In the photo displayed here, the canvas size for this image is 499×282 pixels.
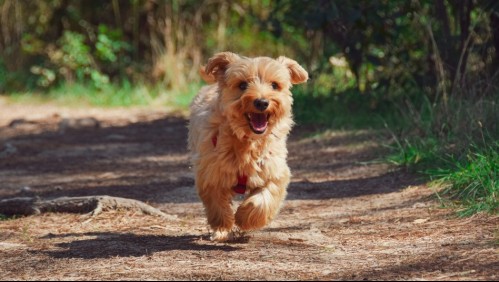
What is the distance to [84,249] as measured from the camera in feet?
17.8

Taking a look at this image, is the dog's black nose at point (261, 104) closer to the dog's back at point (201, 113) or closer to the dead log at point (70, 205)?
the dog's back at point (201, 113)

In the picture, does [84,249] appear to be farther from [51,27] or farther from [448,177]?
[51,27]

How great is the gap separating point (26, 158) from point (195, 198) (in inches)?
120

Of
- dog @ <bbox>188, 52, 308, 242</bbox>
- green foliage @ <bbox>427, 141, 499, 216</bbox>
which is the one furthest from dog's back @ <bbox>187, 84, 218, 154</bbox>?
green foliage @ <bbox>427, 141, 499, 216</bbox>

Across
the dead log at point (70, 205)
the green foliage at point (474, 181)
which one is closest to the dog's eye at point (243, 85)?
the dead log at point (70, 205)

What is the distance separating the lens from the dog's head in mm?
5457

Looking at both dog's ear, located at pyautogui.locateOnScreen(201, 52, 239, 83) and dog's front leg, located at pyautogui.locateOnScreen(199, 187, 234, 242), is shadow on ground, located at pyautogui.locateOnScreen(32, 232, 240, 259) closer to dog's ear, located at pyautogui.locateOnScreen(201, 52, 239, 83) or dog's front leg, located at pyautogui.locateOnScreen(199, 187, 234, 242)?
dog's front leg, located at pyautogui.locateOnScreen(199, 187, 234, 242)

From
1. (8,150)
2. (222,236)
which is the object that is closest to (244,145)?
(222,236)

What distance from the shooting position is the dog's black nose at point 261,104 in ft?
17.7

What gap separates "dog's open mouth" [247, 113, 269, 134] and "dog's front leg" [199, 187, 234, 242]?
48cm

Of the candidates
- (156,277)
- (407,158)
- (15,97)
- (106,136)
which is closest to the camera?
(156,277)

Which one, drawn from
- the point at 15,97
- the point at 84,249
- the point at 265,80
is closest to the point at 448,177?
the point at 265,80

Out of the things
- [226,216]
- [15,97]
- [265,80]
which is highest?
[265,80]

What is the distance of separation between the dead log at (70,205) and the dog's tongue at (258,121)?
1373 mm
